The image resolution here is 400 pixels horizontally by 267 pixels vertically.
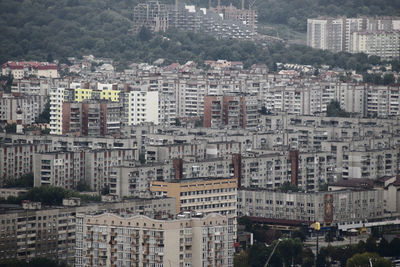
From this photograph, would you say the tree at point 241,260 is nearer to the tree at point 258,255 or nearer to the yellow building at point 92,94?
the tree at point 258,255

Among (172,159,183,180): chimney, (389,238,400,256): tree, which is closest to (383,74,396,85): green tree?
(172,159,183,180): chimney

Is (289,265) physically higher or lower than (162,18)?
lower

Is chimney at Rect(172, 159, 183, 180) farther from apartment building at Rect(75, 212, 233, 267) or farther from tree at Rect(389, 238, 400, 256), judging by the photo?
apartment building at Rect(75, 212, 233, 267)

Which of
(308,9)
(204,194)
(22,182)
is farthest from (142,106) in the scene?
(308,9)

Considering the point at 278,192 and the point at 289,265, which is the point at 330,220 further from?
the point at 289,265

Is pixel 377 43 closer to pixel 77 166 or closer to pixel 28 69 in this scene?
pixel 28 69

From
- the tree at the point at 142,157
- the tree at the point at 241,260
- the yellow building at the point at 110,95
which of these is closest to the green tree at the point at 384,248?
the tree at the point at 241,260

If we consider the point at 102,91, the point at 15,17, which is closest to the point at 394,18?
the point at 15,17
